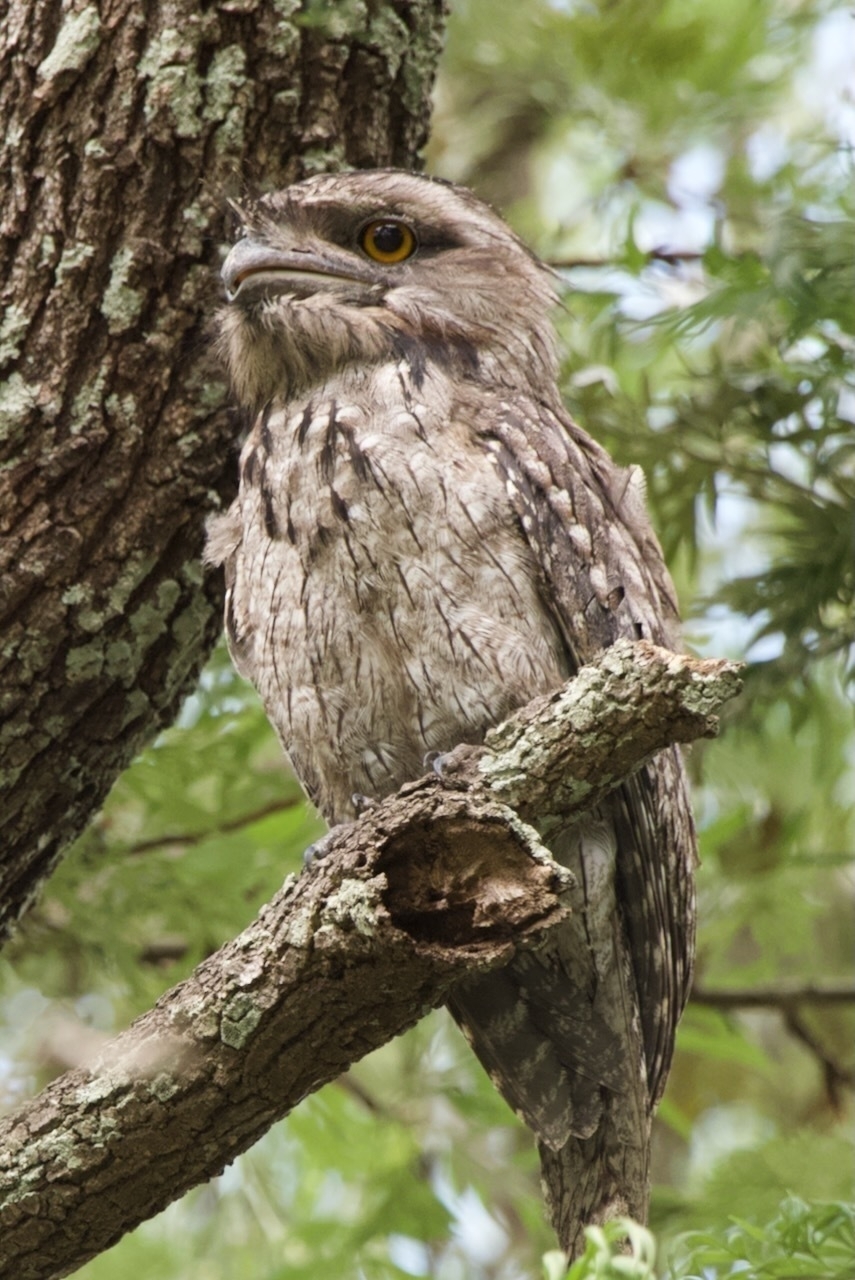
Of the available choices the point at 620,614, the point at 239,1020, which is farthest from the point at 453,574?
the point at 239,1020

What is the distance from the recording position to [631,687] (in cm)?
197

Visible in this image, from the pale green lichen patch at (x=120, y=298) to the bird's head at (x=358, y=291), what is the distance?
18cm

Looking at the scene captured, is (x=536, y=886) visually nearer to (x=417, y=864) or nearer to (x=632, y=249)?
(x=417, y=864)

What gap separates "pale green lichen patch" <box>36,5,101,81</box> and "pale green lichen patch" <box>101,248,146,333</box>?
35 centimetres

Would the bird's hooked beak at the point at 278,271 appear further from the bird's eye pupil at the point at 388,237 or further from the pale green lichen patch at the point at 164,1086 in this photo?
the pale green lichen patch at the point at 164,1086

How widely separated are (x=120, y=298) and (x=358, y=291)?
0.45 m

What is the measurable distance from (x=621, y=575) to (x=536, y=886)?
3.30 ft

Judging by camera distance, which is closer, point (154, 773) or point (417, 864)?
point (417, 864)

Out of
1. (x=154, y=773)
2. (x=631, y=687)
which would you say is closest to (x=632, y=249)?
(x=154, y=773)

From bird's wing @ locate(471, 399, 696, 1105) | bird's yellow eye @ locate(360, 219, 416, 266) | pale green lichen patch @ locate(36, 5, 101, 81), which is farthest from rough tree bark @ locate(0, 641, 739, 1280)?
pale green lichen patch @ locate(36, 5, 101, 81)

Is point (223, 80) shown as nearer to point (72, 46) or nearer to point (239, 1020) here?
point (72, 46)

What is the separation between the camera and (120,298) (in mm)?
2830

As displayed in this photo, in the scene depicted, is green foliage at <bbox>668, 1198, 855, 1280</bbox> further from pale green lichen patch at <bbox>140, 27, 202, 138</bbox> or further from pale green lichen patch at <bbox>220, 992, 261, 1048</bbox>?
pale green lichen patch at <bbox>140, 27, 202, 138</bbox>

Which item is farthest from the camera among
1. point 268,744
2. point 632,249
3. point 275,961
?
point 268,744
